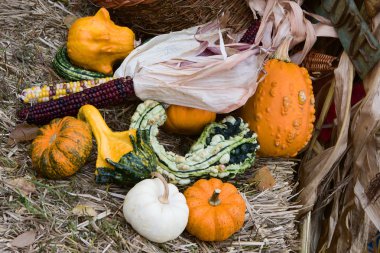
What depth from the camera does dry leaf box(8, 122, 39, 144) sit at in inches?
100

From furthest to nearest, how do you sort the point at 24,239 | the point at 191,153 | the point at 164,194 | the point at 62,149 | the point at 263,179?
the point at 263,179, the point at 191,153, the point at 62,149, the point at 164,194, the point at 24,239

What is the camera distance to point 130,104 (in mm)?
2828

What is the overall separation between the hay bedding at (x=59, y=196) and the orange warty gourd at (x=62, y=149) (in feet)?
0.21

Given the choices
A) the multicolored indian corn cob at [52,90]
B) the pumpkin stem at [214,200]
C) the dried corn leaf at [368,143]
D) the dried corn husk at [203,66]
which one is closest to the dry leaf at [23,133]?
the multicolored indian corn cob at [52,90]

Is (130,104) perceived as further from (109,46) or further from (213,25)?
(213,25)

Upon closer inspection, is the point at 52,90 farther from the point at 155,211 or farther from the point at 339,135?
the point at 339,135

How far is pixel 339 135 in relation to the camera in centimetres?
294

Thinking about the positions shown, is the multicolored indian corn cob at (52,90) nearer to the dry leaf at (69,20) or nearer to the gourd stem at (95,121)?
the gourd stem at (95,121)

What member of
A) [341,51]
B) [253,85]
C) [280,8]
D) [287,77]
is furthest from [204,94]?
[341,51]

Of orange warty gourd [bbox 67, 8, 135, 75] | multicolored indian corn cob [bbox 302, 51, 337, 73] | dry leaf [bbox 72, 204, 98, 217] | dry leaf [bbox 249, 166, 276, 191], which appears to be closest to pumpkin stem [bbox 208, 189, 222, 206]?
dry leaf [bbox 249, 166, 276, 191]

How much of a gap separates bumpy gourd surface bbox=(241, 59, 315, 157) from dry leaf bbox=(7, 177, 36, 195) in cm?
112

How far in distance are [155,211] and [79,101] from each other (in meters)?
0.74

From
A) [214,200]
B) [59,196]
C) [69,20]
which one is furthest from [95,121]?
[69,20]

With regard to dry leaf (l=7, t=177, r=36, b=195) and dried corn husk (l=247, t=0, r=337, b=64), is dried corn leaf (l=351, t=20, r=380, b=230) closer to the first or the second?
dried corn husk (l=247, t=0, r=337, b=64)
